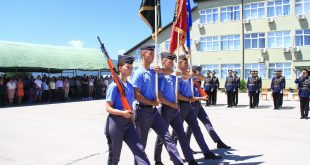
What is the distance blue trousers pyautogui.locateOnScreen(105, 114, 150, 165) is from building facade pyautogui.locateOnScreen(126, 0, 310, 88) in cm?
3186

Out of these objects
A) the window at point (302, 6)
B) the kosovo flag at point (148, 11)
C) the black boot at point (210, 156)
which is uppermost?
the window at point (302, 6)

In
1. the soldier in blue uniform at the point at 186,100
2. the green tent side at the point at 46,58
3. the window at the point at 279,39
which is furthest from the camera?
the window at the point at 279,39

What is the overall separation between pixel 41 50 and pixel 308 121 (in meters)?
18.7

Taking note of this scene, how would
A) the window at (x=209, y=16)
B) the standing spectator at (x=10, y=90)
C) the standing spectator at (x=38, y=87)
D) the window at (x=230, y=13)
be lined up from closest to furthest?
the standing spectator at (x=10, y=90), the standing spectator at (x=38, y=87), the window at (x=230, y=13), the window at (x=209, y=16)

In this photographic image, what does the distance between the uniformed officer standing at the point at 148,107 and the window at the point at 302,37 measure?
31.5 metres

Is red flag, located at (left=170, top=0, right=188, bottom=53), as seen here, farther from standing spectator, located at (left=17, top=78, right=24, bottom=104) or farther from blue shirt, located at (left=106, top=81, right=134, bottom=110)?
standing spectator, located at (left=17, top=78, right=24, bottom=104)

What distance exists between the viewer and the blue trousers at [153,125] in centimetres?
519

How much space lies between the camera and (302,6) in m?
33.5

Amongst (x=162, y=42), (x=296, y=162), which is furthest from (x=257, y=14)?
(x=296, y=162)

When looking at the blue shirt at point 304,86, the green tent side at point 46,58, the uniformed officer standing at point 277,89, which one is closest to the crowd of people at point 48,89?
the green tent side at point 46,58

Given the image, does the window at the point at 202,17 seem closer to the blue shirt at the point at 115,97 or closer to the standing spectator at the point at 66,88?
the standing spectator at the point at 66,88

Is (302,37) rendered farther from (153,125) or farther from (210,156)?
(153,125)

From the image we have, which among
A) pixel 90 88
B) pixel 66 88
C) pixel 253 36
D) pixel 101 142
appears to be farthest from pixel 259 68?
pixel 101 142

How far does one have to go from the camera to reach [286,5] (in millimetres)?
34375
